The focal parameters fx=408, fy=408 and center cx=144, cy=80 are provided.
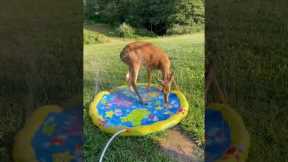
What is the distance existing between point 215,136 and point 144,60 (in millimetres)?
717

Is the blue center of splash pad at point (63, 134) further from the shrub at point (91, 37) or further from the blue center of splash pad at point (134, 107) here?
the shrub at point (91, 37)

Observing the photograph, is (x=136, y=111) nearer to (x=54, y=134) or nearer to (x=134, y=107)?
(x=134, y=107)

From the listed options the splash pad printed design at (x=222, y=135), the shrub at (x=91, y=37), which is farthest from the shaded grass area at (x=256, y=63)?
the shrub at (x=91, y=37)

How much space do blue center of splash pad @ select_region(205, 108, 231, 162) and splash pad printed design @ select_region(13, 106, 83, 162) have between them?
0.88m

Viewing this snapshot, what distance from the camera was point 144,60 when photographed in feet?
9.33

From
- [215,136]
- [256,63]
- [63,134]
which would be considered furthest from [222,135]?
[63,134]

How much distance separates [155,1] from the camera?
2.82 m

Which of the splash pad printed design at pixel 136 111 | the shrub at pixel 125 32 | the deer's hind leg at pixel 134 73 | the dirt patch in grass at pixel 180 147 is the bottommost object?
the dirt patch in grass at pixel 180 147

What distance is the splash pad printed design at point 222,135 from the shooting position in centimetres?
275

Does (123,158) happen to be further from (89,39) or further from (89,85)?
(89,39)

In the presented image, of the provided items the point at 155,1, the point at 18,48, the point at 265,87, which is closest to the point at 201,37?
the point at 155,1

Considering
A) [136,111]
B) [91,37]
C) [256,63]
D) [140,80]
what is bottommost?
[136,111]

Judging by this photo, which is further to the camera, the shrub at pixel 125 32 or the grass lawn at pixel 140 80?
the shrub at pixel 125 32

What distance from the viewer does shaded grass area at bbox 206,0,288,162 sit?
2.85 meters
